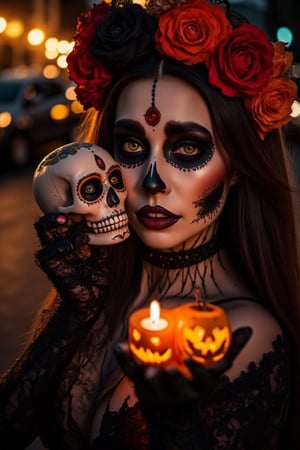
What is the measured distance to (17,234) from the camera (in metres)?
9.13

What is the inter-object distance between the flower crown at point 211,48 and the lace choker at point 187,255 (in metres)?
0.40

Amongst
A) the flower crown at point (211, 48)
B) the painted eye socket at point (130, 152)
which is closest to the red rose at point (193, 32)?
the flower crown at point (211, 48)

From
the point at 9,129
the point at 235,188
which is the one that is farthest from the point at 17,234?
the point at 235,188

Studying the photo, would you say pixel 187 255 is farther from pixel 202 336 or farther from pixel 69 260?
pixel 202 336

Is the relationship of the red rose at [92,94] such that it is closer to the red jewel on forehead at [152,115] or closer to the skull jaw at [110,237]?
the red jewel on forehead at [152,115]

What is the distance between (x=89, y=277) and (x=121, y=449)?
535 millimetres

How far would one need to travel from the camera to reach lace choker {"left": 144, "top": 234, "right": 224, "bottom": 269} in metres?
2.27

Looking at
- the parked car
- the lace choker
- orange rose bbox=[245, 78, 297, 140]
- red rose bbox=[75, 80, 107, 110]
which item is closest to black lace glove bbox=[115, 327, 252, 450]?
the lace choker

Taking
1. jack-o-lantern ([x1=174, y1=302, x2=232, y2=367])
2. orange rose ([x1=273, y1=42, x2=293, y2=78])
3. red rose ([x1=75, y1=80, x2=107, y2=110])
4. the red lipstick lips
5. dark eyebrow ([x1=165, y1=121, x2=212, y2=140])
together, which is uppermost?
red rose ([x1=75, y1=80, x2=107, y2=110])

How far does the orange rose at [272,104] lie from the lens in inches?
83.9

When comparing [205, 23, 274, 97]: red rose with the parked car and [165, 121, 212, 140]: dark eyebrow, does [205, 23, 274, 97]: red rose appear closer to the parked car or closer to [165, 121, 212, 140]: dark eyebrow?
[165, 121, 212, 140]: dark eyebrow

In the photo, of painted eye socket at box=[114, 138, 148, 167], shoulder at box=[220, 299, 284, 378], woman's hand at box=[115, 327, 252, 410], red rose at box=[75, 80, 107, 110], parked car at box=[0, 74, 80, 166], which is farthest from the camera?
parked car at box=[0, 74, 80, 166]

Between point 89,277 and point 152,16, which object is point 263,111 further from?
point 89,277

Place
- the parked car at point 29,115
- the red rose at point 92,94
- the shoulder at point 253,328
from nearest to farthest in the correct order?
the shoulder at point 253,328 < the red rose at point 92,94 < the parked car at point 29,115
